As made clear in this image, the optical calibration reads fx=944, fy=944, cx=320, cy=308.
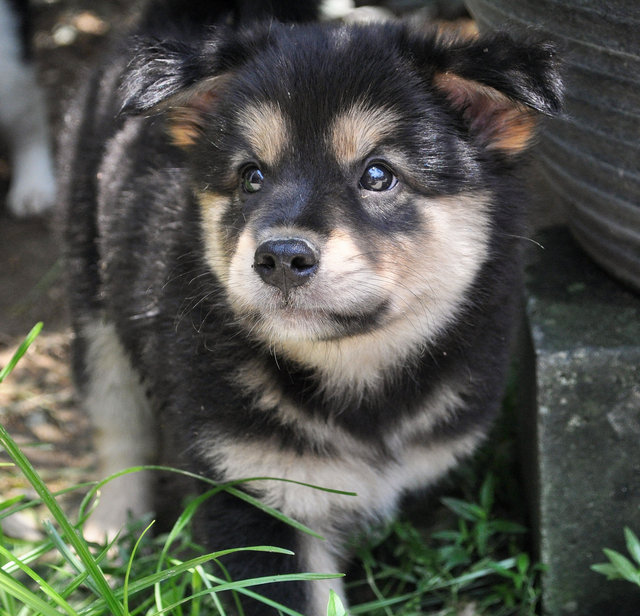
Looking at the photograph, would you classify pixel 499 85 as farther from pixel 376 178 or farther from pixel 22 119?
pixel 22 119

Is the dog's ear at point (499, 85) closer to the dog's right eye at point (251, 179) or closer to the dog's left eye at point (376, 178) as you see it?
the dog's left eye at point (376, 178)

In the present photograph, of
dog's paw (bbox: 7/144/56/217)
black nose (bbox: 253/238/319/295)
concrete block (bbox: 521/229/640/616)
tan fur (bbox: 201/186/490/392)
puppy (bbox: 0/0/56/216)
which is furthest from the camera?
dog's paw (bbox: 7/144/56/217)

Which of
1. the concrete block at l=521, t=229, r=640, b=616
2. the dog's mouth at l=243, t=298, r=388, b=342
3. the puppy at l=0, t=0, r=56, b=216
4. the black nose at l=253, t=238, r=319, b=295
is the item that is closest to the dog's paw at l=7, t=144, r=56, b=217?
the puppy at l=0, t=0, r=56, b=216

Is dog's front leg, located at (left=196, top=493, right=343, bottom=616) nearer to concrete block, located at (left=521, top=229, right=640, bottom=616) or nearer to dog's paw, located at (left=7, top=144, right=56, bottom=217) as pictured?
concrete block, located at (left=521, top=229, right=640, bottom=616)

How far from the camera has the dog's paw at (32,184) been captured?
5.84 meters

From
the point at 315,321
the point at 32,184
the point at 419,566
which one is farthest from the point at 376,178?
the point at 32,184

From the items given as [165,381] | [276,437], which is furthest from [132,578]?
[276,437]

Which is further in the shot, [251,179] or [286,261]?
[251,179]

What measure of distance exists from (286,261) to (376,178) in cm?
41

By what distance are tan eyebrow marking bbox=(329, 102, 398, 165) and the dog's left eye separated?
0.04 metres

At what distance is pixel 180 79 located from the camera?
Result: 264cm

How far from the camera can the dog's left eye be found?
2.52m

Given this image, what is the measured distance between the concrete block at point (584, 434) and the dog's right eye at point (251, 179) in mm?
1079

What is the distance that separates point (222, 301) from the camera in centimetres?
279
